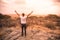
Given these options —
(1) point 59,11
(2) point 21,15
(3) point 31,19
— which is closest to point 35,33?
(3) point 31,19

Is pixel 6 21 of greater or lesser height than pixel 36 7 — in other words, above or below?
below

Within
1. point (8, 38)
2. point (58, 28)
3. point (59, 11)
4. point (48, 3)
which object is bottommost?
point (8, 38)

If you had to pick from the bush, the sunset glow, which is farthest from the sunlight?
the bush

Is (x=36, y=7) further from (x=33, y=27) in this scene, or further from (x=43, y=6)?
(x=33, y=27)

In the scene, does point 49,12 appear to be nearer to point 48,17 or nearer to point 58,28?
point 48,17

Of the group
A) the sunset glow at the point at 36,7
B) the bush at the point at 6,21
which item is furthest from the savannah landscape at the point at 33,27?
the sunset glow at the point at 36,7

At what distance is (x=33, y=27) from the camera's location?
253cm

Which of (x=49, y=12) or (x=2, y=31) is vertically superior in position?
(x=49, y=12)

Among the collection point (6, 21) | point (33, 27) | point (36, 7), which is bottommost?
point (33, 27)

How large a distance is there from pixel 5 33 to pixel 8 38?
0.39ft

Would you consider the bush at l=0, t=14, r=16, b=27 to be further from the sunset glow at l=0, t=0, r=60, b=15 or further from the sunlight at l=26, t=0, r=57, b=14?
the sunlight at l=26, t=0, r=57, b=14

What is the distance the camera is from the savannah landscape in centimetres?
248

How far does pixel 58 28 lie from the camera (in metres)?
Result: 2.50

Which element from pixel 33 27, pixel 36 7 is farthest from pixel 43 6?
pixel 33 27
